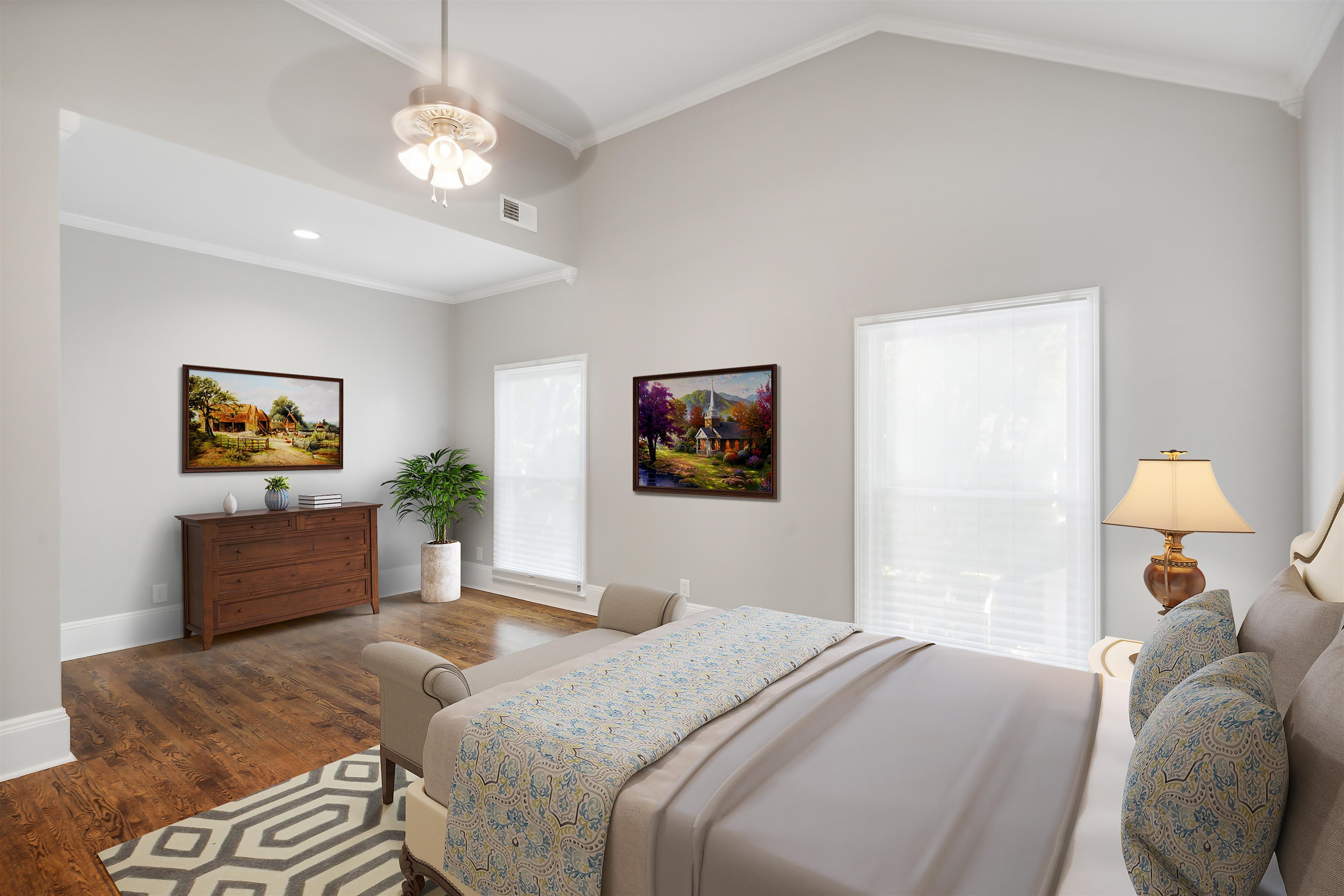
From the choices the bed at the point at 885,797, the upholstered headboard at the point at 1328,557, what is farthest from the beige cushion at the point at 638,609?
the upholstered headboard at the point at 1328,557

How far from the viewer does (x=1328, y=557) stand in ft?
5.16

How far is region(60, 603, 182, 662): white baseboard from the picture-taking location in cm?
395

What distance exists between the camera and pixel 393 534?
572cm

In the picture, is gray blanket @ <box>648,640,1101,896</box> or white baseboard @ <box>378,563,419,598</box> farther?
white baseboard @ <box>378,563,419,598</box>

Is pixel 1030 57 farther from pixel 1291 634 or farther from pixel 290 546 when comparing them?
pixel 290 546

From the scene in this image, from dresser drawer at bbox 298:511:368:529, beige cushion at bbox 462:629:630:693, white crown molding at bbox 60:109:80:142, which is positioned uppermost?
white crown molding at bbox 60:109:80:142

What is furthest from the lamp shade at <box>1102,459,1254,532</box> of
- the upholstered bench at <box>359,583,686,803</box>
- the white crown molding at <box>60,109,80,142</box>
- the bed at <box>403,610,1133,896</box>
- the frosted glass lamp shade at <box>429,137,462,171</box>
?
the white crown molding at <box>60,109,80,142</box>

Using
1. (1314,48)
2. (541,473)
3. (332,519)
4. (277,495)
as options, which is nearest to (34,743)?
(277,495)

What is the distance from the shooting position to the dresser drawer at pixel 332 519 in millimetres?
4648

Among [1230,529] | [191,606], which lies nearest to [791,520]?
[1230,529]

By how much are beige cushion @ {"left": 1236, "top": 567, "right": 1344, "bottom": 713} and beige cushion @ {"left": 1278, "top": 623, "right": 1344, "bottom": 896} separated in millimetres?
352

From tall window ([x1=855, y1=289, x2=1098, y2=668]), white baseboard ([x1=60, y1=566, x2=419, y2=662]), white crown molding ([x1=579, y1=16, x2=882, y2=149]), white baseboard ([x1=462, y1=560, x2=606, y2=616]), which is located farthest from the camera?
white baseboard ([x1=462, y1=560, x2=606, y2=616])

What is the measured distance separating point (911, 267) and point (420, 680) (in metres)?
3.06

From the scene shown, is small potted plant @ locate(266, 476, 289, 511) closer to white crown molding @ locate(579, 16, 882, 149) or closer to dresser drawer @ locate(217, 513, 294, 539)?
dresser drawer @ locate(217, 513, 294, 539)
